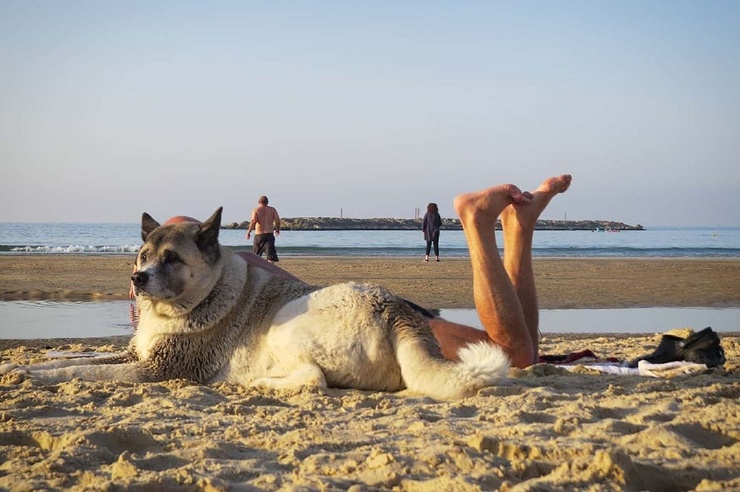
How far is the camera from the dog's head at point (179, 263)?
5.73 m

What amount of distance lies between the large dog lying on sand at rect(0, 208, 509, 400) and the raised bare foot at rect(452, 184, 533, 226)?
887 millimetres

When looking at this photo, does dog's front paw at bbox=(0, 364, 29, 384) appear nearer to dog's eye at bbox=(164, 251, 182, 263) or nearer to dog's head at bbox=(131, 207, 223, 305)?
dog's head at bbox=(131, 207, 223, 305)

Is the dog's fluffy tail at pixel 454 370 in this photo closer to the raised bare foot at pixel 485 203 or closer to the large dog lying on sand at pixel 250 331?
the large dog lying on sand at pixel 250 331

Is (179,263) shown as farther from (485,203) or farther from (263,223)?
(263,223)

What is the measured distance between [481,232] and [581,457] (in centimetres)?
255

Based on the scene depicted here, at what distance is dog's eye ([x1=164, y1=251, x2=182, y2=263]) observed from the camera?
5.80 m

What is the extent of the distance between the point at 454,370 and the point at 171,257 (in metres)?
2.32

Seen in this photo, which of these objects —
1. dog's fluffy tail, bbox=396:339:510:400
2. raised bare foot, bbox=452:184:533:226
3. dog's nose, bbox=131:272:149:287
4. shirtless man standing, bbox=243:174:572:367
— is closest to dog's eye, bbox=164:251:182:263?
dog's nose, bbox=131:272:149:287

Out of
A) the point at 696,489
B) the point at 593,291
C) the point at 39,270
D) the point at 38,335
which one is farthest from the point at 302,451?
the point at 39,270

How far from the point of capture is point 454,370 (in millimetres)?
5211

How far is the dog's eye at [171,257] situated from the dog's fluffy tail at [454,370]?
1.89 m

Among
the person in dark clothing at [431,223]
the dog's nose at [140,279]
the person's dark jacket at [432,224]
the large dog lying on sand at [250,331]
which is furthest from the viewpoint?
the person's dark jacket at [432,224]

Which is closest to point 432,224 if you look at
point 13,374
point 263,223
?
point 263,223

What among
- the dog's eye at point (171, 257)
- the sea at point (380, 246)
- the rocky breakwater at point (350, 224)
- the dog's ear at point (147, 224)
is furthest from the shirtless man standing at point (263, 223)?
the rocky breakwater at point (350, 224)
